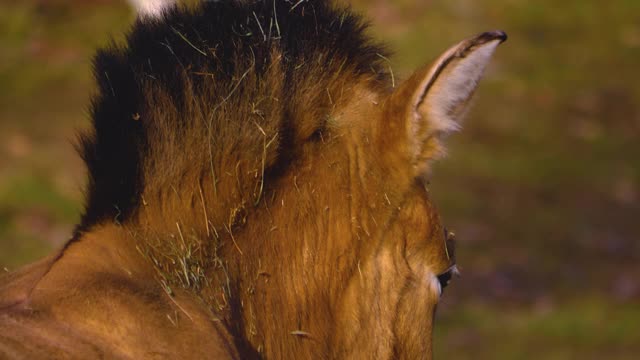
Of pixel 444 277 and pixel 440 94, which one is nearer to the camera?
pixel 440 94

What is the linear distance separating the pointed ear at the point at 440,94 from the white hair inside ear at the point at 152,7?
2.03 ft

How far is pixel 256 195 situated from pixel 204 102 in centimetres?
25

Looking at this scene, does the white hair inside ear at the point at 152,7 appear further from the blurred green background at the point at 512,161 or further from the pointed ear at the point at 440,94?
the blurred green background at the point at 512,161

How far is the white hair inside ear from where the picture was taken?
311 cm

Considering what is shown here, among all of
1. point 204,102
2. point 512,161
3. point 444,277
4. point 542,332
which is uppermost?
point 204,102

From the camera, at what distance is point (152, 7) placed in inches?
127

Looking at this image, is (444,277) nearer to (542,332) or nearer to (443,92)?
(443,92)

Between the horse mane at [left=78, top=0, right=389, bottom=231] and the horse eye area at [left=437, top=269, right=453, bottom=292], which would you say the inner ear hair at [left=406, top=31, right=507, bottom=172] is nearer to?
the horse mane at [left=78, top=0, right=389, bottom=231]

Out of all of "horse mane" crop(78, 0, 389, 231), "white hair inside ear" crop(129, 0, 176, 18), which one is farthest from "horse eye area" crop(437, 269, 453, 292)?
"white hair inside ear" crop(129, 0, 176, 18)

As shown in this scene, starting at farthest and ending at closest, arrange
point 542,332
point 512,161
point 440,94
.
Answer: point 512,161 < point 542,332 < point 440,94

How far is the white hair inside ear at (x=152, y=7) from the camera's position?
3.11 metres

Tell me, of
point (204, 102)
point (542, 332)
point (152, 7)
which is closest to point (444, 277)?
point (204, 102)

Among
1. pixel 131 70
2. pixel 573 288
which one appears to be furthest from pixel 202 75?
pixel 573 288

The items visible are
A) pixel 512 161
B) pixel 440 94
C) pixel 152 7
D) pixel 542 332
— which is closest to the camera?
pixel 440 94
